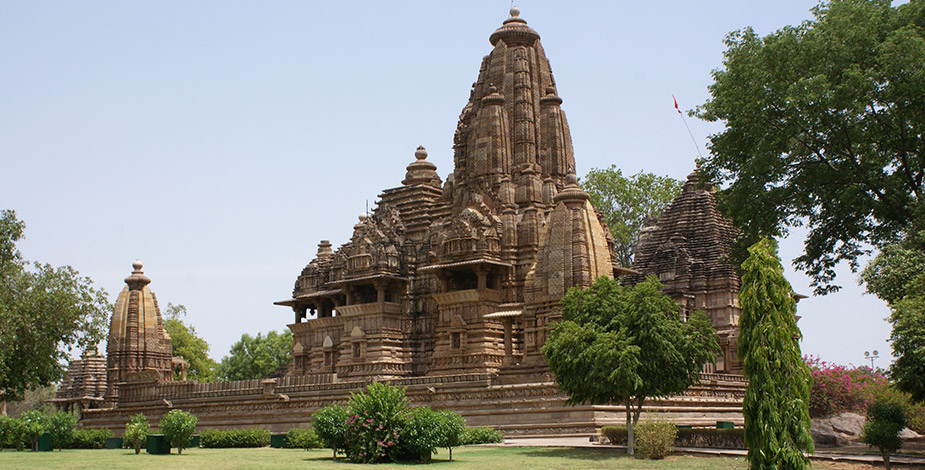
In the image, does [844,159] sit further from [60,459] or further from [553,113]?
[60,459]

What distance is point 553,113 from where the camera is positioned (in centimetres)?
4597

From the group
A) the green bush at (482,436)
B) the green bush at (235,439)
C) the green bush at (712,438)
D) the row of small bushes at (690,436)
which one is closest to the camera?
the row of small bushes at (690,436)

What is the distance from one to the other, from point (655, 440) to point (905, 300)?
6718 mm

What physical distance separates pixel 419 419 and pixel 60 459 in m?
9.62

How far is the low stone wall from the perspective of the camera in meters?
32.4

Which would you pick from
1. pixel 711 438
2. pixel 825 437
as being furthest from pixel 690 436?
pixel 825 437

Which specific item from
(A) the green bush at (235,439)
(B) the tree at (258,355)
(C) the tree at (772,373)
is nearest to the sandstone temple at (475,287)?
(A) the green bush at (235,439)

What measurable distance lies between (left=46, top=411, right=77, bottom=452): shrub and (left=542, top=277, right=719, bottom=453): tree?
15795 millimetres

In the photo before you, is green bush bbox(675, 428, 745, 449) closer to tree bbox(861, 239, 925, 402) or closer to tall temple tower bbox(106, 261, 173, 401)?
tree bbox(861, 239, 925, 402)

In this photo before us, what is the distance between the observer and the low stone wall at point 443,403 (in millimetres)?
32406

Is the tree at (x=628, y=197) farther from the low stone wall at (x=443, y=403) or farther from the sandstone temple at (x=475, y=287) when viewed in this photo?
the low stone wall at (x=443, y=403)

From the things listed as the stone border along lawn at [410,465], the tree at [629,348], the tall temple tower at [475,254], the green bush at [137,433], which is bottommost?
the stone border along lawn at [410,465]

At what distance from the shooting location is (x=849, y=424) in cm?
3431

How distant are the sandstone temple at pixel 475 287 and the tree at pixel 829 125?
4.15 meters
